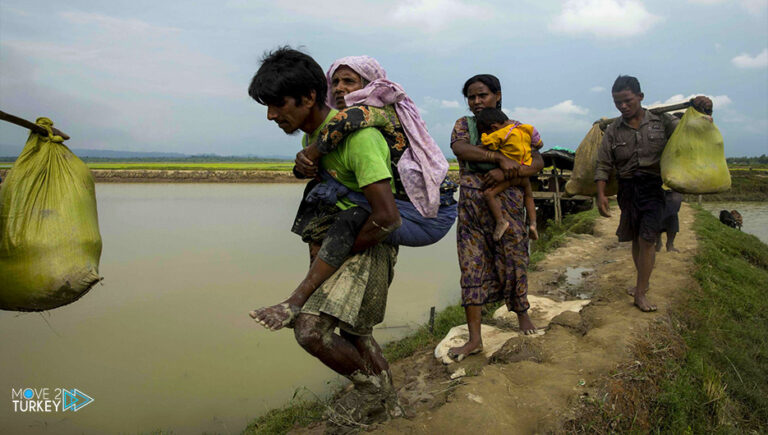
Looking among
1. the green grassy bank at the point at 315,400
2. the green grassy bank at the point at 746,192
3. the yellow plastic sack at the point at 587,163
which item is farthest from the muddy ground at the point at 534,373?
the green grassy bank at the point at 746,192

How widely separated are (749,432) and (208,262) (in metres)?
7.49

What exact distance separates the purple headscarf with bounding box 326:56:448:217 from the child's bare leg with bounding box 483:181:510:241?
0.98m

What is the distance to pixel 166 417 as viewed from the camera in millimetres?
3766

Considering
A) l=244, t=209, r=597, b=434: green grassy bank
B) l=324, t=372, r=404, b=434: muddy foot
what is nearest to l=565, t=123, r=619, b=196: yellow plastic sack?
l=244, t=209, r=597, b=434: green grassy bank

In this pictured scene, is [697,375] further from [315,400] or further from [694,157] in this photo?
[315,400]

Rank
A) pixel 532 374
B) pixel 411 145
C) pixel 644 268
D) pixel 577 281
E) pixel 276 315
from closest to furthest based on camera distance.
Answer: pixel 276 315 → pixel 411 145 → pixel 532 374 → pixel 644 268 → pixel 577 281

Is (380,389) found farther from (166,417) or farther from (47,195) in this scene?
(166,417)

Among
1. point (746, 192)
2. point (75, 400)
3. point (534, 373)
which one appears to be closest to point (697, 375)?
point (534, 373)

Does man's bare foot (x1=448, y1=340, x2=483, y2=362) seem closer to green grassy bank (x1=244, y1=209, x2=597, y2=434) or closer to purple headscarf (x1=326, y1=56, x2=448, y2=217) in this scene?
green grassy bank (x1=244, y1=209, x2=597, y2=434)

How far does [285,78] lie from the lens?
5.01 feet

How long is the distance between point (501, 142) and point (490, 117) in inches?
6.3

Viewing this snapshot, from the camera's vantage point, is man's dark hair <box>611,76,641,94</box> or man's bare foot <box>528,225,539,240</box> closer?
man's bare foot <box>528,225,539,240</box>

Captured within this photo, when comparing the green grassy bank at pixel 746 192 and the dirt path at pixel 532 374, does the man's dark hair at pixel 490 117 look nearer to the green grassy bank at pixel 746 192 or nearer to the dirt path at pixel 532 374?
the dirt path at pixel 532 374

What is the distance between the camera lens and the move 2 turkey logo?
3861 millimetres
